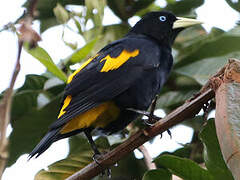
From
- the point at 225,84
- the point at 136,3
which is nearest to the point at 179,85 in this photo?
the point at 136,3

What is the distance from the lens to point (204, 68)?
2.84 meters

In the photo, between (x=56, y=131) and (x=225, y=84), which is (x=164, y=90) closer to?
(x=56, y=131)

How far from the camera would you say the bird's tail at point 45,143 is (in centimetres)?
200

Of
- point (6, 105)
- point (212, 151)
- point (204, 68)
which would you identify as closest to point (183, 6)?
point (204, 68)

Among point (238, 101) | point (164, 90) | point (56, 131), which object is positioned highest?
point (238, 101)

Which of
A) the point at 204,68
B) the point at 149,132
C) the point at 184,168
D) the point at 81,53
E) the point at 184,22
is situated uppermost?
the point at 149,132

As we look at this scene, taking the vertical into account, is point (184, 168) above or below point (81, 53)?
below

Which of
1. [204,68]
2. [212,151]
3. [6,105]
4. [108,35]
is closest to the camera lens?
[6,105]

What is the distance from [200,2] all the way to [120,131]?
1154 millimetres

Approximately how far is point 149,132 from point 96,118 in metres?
0.84

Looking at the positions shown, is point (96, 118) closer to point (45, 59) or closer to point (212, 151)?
point (45, 59)

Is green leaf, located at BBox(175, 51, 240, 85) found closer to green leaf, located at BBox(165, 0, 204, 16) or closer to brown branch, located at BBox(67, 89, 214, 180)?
green leaf, located at BBox(165, 0, 204, 16)

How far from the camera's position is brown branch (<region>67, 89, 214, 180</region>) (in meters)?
1.59

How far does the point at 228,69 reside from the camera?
1.52 meters
